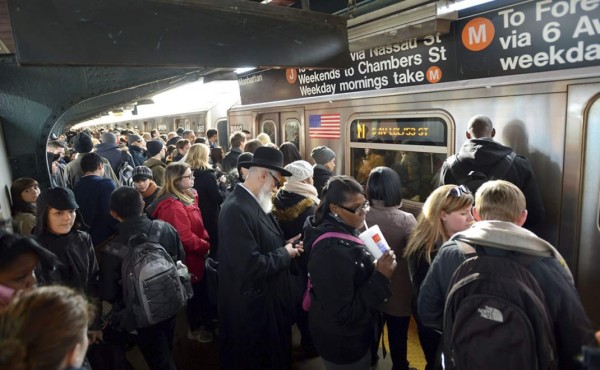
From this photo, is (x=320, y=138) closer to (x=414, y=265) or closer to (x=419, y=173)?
(x=419, y=173)

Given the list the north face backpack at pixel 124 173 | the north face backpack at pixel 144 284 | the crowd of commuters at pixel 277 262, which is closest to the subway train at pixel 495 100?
the crowd of commuters at pixel 277 262

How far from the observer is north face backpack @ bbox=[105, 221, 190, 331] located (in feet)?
7.38

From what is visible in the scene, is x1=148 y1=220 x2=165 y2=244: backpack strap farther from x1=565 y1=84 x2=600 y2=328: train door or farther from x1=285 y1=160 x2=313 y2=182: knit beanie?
x1=565 y1=84 x2=600 y2=328: train door

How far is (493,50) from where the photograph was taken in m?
3.12

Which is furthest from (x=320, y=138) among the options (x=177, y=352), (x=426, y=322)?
(x=426, y=322)

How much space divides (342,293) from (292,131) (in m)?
4.36

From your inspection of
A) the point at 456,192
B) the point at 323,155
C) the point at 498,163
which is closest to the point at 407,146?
the point at 323,155

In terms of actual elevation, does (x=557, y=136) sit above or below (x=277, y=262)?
above

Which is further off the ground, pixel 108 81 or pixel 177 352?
pixel 108 81

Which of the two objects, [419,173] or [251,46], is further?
[419,173]

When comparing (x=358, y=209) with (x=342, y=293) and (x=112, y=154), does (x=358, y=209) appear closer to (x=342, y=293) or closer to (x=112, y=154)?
(x=342, y=293)

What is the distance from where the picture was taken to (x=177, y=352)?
347 cm

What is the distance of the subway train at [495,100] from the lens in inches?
106

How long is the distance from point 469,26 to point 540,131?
107cm
